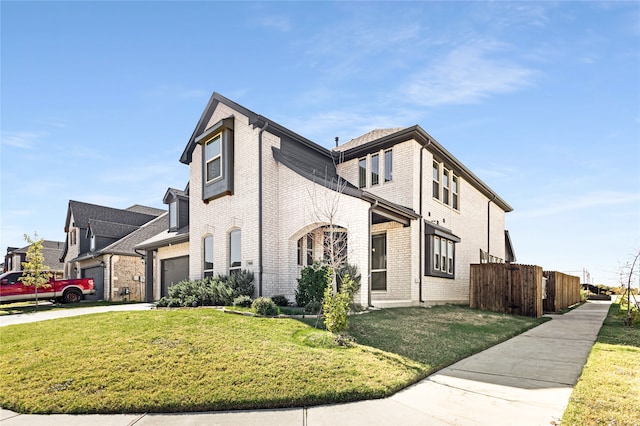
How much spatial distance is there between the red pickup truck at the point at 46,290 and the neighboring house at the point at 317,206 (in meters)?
9.28

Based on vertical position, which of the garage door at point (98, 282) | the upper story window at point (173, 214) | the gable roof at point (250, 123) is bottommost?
the garage door at point (98, 282)

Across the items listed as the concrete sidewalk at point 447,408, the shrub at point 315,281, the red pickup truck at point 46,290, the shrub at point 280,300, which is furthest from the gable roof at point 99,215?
the concrete sidewalk at point 447,408

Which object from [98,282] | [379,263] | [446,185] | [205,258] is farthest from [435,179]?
[98,282]

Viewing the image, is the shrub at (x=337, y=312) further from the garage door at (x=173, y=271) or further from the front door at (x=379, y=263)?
the garage door at (x=173, y=271)

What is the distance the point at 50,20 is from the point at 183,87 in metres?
3.56

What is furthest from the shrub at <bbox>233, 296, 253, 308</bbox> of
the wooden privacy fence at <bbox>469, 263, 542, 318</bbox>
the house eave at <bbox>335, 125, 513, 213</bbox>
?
the wooden privacy fence at <bbox>469, 263, 542, 318</bbox>

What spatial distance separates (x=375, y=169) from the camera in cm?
1623

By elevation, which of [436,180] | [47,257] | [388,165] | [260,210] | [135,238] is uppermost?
[388,165]

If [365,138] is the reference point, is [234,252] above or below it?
below

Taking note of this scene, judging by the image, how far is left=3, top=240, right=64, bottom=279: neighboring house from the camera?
36000 mm

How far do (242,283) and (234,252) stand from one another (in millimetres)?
2020

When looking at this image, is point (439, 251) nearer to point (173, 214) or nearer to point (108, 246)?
point (173, 214)

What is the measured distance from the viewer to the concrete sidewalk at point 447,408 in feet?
14.9

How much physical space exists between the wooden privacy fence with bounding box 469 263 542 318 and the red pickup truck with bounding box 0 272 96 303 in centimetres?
2049
